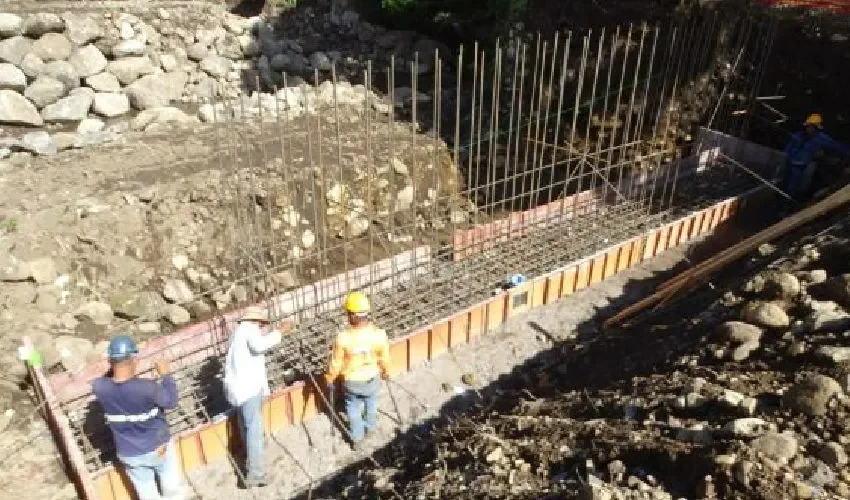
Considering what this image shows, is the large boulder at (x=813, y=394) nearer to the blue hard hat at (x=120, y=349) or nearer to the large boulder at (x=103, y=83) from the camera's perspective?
the blue hard hat at (x=120, y=349)

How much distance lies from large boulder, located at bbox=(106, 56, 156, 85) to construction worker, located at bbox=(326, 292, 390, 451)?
892cm

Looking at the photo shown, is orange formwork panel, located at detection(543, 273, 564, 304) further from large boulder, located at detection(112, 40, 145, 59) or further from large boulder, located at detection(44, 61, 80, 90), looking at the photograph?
large boulder, located at detection(112, 40, 145, 59)

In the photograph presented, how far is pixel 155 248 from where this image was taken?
24.6ft

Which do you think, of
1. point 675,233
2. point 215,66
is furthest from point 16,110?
point 675,233

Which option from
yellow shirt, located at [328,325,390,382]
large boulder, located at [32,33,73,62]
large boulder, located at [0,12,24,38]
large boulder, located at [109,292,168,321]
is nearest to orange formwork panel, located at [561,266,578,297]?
yellow shirt, located at [328,325,390,382]

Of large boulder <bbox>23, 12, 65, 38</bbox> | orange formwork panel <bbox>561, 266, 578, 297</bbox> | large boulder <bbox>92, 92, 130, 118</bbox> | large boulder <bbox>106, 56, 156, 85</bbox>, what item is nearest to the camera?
orange formwork panel <bbox>561, 266, 578, 297</bbox>

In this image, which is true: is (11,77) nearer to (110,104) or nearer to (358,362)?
(110,104)

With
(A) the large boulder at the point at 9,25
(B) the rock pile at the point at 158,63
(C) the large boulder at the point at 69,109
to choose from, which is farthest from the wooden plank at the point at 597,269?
(A) the large boulder at the point at 9,25

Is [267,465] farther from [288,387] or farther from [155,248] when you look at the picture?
[155,248]

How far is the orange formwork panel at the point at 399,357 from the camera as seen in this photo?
611cm

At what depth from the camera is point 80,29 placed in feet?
39.6

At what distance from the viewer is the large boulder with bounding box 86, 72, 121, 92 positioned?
11.5m

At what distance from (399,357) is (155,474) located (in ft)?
7.46

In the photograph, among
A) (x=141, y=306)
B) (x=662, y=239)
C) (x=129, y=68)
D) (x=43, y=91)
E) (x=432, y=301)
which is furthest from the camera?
(x=129, y=68)
